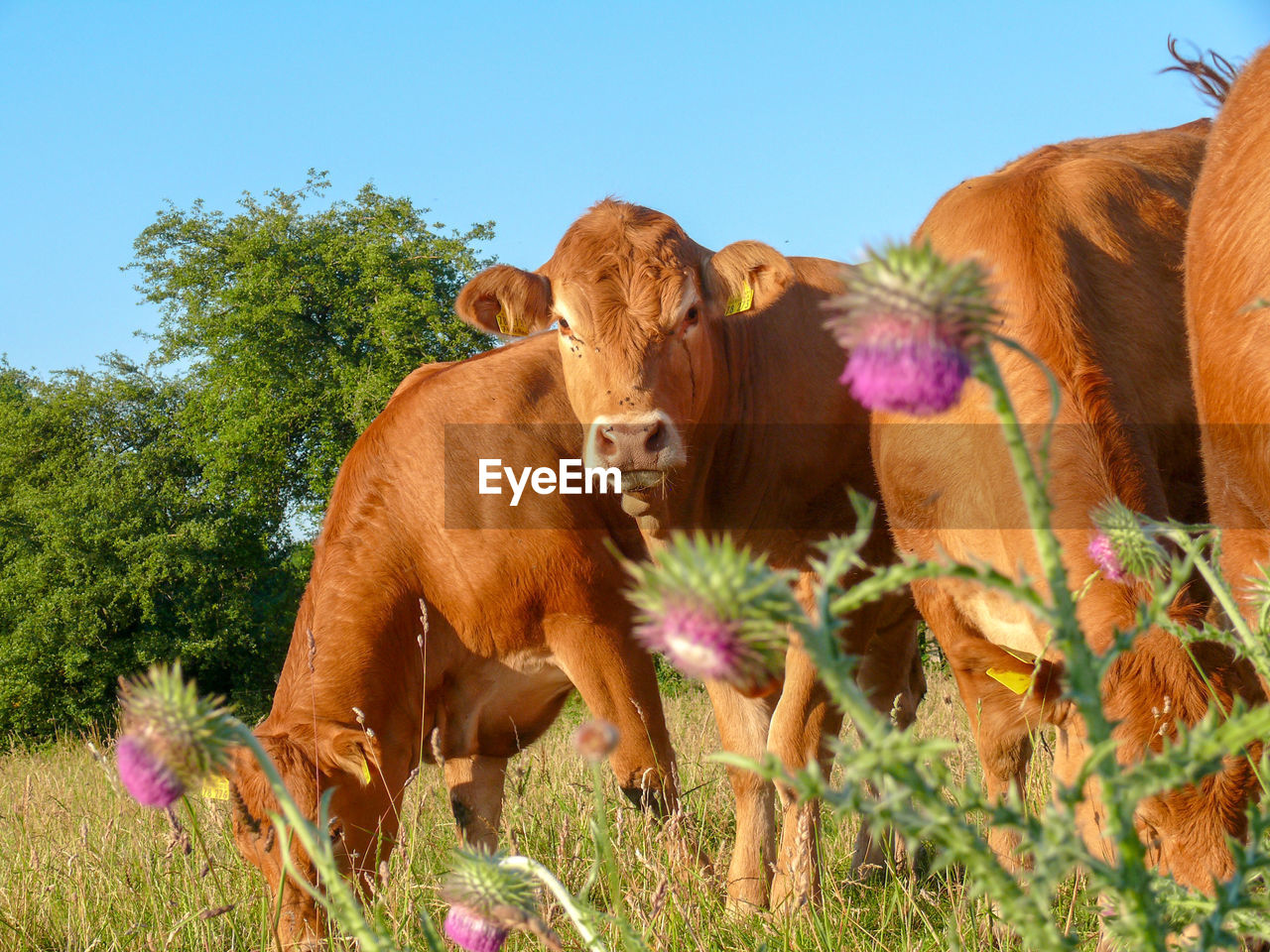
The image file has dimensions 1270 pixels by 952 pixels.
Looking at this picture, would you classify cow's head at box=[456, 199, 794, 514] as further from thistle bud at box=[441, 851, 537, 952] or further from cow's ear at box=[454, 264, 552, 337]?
thistle bud at box=[441, 851, 537, 952]

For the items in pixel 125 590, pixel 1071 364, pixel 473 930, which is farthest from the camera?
pixel 125 590

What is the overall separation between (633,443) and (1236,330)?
6.44 feet

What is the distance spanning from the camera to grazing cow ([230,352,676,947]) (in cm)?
450

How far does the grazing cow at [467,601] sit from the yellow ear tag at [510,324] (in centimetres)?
30

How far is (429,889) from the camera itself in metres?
3.12

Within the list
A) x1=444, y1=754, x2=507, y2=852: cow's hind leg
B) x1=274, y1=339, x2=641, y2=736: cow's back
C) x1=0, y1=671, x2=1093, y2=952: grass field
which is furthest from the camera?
x1=444, y1=754, x2=507, y2=852: cow's hind leg

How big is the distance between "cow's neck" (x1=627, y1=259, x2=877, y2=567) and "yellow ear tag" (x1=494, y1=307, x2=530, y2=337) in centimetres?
83

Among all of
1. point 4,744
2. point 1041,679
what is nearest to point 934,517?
point 1041,679

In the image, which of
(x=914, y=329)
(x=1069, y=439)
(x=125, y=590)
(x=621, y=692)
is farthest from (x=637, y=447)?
(x=125, y=590)

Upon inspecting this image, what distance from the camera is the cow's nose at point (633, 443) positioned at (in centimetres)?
368

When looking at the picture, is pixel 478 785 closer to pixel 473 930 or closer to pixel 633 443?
pixel 633 443

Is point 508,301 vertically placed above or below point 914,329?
above

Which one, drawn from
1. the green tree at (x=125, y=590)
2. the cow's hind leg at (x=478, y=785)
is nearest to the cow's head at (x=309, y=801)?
the cow's hind leg at (x=478, y=785)

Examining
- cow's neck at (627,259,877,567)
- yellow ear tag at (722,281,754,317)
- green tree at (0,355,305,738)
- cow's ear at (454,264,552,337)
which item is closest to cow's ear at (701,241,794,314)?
yellow ear tag at (722,281,754,317)
